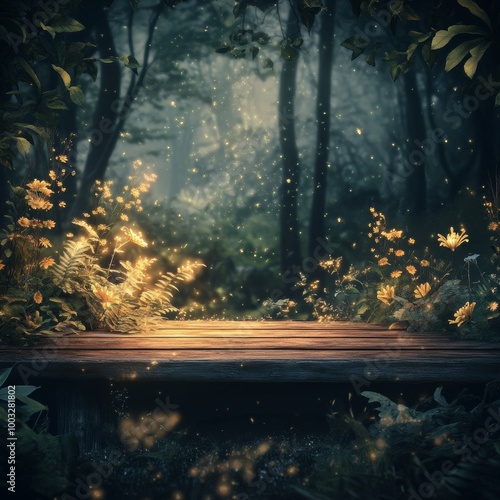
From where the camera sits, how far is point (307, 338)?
192 inches

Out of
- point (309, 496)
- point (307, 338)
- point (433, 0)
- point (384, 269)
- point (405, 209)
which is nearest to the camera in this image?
point (309, 496)

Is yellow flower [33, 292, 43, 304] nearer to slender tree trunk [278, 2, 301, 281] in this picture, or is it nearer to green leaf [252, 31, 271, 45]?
green leaf [252, 31, 271, 45]

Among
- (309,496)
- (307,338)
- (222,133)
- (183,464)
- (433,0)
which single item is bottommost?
(309,496)

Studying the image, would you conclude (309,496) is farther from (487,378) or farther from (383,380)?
(487,378)

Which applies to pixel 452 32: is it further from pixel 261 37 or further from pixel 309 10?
pixel 261 37

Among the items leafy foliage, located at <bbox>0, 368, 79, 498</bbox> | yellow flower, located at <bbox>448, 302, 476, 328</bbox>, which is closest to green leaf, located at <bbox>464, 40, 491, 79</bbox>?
yellow flower, located at <bbox>448, 302, 476, 328</bbox>

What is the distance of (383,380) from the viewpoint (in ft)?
12.9

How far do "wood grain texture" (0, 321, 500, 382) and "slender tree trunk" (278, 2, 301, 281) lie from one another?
3936 mm

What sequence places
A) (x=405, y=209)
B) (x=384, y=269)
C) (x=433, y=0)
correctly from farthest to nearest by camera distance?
(x=405, y=209) < (x=384, y=269) < (x=433, y=0)

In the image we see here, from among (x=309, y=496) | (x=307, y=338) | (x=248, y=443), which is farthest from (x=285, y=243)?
(x=309, y=496)

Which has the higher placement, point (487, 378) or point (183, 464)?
point (487, 378)

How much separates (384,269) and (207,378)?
14.4 ft

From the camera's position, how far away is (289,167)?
8484mm

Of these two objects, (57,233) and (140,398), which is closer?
(140,398)
